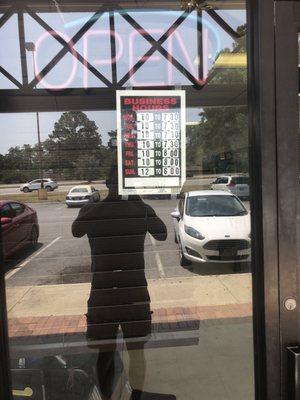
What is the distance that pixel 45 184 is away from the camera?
1480 mm

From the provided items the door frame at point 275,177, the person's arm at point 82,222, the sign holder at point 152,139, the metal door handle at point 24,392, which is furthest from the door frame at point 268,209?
the person's arm at point 82,222

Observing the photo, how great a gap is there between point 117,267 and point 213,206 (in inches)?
17.7

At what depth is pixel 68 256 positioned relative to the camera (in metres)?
1.59

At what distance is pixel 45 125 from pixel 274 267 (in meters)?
0.90

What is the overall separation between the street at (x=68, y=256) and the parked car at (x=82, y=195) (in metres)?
0.03

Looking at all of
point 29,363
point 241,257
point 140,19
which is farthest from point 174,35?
point 29,363

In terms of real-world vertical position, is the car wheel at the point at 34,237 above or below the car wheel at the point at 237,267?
above

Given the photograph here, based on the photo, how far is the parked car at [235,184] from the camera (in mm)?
1333

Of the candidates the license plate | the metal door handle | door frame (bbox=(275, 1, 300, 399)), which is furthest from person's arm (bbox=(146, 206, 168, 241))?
the metal door handle

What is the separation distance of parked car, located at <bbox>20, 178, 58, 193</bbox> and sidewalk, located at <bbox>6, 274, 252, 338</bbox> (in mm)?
339

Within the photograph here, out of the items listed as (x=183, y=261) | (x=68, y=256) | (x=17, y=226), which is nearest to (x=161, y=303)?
(x=183, y=261)

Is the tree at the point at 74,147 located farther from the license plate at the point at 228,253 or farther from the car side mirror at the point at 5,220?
the license plate at the point at 228,253

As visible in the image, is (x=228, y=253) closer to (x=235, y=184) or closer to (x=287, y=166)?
(x=235, y=184)

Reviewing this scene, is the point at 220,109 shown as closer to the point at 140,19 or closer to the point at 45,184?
the point at 140,19
